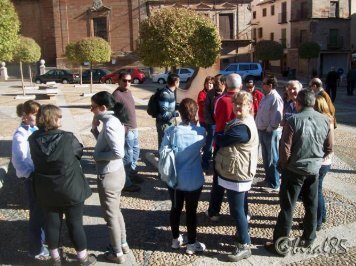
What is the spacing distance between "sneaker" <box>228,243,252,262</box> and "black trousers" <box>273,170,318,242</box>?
1.15 ft

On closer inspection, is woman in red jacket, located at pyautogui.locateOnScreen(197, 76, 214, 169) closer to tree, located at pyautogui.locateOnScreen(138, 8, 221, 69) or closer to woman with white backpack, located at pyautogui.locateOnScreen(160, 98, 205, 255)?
woman with white backpack, located at pyautogui.locateOnScreen(160, 98, 205, 255)

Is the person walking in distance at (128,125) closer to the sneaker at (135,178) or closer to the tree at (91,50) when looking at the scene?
the sneaker at (135,178)

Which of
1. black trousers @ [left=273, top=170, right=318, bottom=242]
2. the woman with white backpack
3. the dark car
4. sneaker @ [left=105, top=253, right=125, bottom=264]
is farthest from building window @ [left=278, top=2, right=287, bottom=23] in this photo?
sneaker @ [left=105, top=253, right=125, bottom=264]

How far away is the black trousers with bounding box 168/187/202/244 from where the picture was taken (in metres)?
3.94

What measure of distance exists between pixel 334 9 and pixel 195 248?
42.1m

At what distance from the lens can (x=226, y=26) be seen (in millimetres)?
39219

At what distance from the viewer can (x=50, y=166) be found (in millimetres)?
3502

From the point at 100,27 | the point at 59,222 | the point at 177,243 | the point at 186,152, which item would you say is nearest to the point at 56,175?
the point at 59,222

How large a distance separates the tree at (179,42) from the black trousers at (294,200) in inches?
243

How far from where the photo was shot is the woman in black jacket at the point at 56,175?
3.49 m

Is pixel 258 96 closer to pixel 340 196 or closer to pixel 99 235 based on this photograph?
pixel 340 196

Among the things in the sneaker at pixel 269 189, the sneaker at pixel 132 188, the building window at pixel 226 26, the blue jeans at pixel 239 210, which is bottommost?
the sneaker at pixel 269 189

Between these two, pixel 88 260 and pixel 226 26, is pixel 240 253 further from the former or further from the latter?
pixel 226 26

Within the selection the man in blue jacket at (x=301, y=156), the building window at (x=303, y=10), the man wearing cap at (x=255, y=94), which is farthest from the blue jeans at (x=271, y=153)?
the building window at (x=303, y=10)
